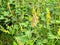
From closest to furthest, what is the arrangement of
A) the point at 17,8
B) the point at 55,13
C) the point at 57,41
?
the point at 57,41
the point at 55,13
the point at 17,8

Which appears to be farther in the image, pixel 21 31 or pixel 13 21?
pixel 13 21

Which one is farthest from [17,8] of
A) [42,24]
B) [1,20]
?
[42,24]

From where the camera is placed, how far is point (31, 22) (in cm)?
192

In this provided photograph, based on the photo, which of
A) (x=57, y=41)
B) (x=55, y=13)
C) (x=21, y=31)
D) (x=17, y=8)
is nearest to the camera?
(x=57, y=41)

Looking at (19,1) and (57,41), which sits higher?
(19,1)

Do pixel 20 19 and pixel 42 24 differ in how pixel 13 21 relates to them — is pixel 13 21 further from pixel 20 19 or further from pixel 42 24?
pixel 42 24

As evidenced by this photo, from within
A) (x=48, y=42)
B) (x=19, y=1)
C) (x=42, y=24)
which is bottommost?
(x=48, y=42)

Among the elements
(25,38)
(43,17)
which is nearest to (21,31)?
(25,38)

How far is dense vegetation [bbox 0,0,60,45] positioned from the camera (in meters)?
2.04

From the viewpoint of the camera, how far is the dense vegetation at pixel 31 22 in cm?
204

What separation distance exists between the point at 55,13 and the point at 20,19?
47 centimetres

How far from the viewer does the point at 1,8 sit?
8.61ft

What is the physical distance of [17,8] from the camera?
8.32 ft

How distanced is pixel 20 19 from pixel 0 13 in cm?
35
